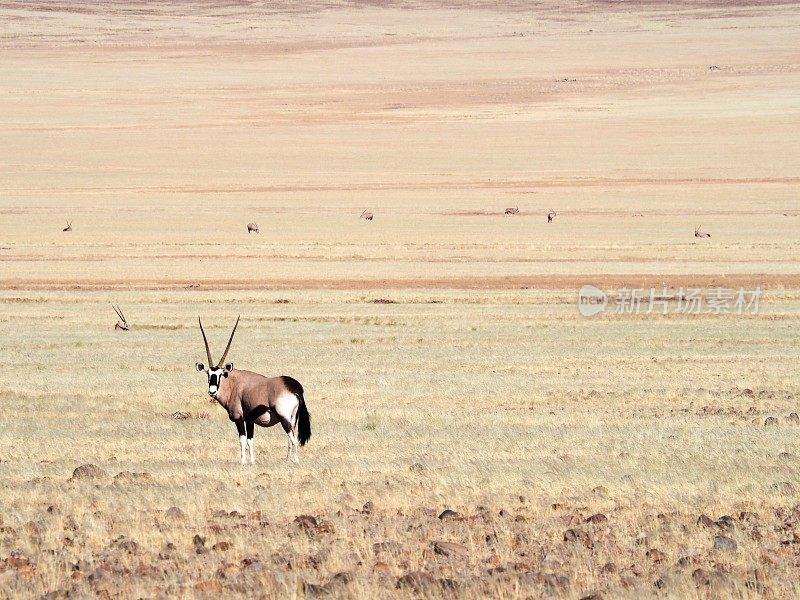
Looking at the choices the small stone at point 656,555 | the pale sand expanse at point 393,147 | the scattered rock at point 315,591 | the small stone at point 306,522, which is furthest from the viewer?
the pale sand expanse at point 393,147

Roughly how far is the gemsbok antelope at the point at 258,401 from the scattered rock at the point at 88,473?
1.18 meters

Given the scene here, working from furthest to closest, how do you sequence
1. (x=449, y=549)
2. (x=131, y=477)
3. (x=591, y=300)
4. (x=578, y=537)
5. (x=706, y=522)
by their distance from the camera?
(x=591, y=300)
(x=131, y=477)
(x=706, y=522)
(x=578, y=537)
(x=449, y=549)

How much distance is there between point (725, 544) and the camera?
785 cm

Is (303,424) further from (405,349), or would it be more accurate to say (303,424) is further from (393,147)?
(393,147)

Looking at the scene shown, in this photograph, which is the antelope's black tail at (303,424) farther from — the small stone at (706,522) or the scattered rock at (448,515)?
the small stone at (706,522)

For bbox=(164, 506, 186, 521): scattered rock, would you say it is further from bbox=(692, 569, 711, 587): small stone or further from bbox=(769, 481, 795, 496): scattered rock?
bbox=(769, 481, 795, 496): scattered rock

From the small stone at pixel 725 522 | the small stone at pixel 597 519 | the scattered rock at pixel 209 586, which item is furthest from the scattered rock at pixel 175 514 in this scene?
the small stone at pixel 725 522

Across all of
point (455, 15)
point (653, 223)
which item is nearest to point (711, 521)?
point (653, 223)

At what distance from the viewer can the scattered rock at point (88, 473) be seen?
10.7 meters

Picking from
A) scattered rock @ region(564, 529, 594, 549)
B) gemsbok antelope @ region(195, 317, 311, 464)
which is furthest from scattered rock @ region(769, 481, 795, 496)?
gemsbok antelope @ region(195, 317, 311, 464)

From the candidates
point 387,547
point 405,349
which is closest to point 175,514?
point 387,547

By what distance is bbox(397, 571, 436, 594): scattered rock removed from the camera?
23.0 feet

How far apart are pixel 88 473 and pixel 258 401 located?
166cm

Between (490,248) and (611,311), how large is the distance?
15367mm
